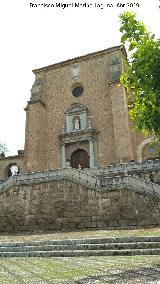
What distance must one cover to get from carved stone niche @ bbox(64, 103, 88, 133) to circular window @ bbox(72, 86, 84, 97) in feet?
3.99

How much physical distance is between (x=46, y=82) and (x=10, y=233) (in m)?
15.5

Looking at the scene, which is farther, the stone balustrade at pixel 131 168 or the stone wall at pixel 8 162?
the stone wall at pixel 8 162

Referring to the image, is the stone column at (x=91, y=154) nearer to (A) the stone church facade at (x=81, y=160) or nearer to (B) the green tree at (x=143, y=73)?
(A) the stone church facade at (x=81, y=160)

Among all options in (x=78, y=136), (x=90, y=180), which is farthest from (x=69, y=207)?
(x=78, y=136)

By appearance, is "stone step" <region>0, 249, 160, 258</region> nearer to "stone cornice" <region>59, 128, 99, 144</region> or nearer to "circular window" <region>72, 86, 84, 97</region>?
"stone cornice" <region>59, 128, 99, 144</region>

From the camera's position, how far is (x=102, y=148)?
2022 centimetres

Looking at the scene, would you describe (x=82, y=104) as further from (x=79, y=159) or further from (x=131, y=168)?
(x=131, y=168)

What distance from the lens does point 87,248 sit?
6.16m

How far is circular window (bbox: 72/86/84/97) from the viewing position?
23281 millimetres

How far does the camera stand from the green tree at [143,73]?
5.08m

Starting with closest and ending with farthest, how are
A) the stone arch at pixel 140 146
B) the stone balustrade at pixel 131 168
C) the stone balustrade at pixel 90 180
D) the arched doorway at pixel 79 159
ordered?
1. the stone balustrade at pixel 90 180
2. the stone balustrade at pixel 131 168
3. the stone arch at pixel 140 146
4. the arched doorway at pixel 79 159

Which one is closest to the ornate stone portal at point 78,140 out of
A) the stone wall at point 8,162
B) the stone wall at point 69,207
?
the stone wall at point 8,162

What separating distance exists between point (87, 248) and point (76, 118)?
54.4 feet

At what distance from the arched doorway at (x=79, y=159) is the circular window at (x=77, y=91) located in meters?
5.50
